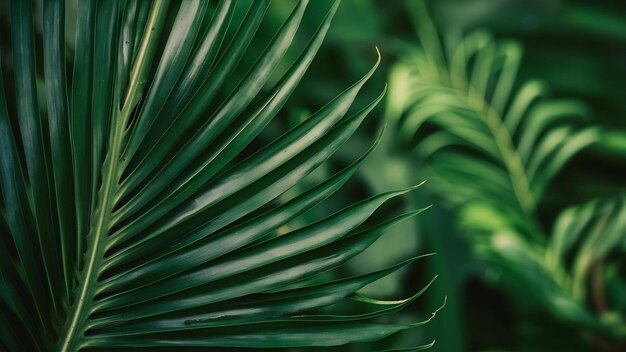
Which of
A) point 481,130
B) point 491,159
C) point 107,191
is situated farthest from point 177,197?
point 491,159

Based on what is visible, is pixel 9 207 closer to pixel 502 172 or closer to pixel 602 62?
pixel 502 172

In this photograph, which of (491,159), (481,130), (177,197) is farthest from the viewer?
(491,159)

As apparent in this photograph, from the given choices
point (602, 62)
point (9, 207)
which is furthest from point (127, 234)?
point (602, 62)

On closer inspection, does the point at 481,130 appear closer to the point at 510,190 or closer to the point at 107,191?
the point at 510,190

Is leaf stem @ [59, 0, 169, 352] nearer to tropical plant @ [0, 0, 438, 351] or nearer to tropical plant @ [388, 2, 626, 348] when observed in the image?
tropical plant @ [0, 0, 438, 351]

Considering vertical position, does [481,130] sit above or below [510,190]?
above
